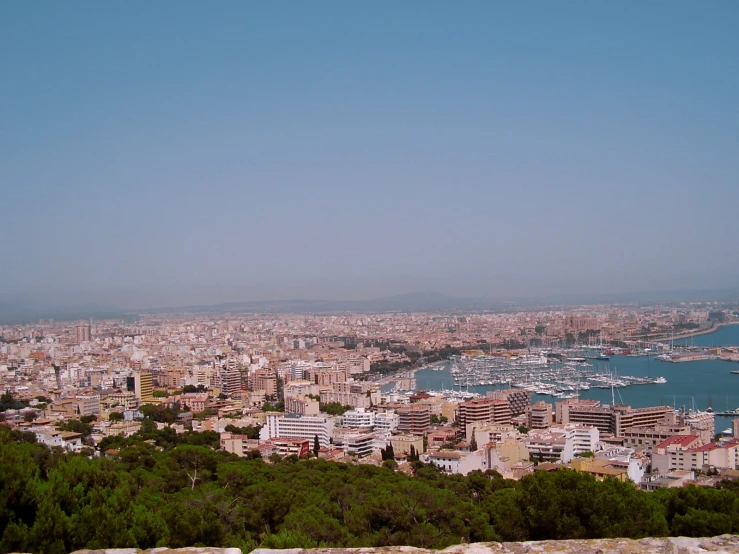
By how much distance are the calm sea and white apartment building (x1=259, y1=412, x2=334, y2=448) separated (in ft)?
37.2

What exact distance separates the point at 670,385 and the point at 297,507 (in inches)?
1039

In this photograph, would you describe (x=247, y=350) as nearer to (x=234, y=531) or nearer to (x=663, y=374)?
(x=663, y=374)

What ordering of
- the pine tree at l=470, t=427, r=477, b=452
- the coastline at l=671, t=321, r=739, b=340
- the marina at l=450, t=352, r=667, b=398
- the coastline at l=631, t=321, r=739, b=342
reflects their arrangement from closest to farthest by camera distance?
the pine tree at l=470, t=427, r=477, b=452, the marina at l=450, t=352, r=667, b=398, the coastline at l=631, t=321, r=739, b=342, the coastline at l=671, t=321, r=739, b=340

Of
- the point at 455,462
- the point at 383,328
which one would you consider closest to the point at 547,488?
the point at 455,462

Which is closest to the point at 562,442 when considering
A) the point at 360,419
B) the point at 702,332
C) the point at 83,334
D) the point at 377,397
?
the point at 360,419

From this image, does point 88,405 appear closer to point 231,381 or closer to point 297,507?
point 231,381

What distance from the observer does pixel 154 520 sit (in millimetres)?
3703

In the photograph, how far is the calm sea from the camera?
995 inches

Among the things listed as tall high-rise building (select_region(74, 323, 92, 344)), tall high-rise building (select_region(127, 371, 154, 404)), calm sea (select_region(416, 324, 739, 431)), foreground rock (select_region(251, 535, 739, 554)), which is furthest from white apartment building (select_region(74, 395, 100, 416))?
tall high-rise building (select_region(74, 323, 92, 344))

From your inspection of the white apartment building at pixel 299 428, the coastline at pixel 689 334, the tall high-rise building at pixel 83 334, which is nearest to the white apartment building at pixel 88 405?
the white apartment building at pixel 299 428

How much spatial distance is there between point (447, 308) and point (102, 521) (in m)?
96.9

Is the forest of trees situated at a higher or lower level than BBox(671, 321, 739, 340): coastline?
higher

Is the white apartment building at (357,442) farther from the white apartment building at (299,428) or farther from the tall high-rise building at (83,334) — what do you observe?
the tall high-rise building at (83,334)

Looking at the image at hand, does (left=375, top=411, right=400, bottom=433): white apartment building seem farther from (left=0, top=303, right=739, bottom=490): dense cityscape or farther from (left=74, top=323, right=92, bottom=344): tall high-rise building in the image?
(left=74, top=323, right=92, bottom=344): tall high-rise building
